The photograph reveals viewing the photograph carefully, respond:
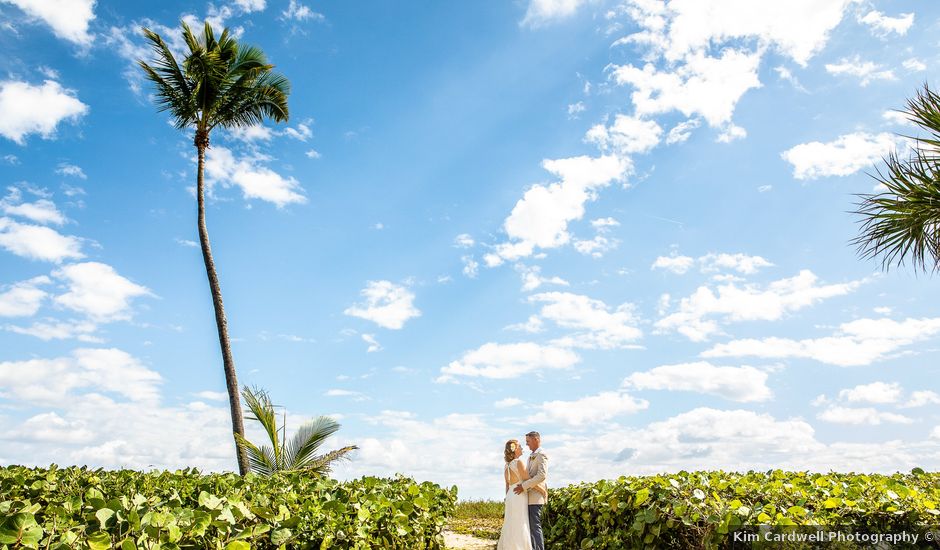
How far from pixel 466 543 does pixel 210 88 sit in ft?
39.6

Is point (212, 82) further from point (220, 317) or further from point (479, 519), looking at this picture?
point (479, 519)

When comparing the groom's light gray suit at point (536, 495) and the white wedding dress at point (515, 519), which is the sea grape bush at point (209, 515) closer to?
the white wedding dress at point (515, 519)

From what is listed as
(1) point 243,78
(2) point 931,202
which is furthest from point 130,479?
(2) point 931,202

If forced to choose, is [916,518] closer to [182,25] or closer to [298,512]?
[298,512]

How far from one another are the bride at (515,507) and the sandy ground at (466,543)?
2.71 metres

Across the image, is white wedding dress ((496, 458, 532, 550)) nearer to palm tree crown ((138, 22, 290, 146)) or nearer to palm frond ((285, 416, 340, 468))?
palm frond ((285, 416, 340, 468))

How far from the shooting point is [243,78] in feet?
51.4

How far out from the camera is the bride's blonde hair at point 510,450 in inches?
317

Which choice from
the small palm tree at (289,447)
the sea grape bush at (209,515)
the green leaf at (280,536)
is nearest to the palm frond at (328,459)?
the small palm tree at (289,447)

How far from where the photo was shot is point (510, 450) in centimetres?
806

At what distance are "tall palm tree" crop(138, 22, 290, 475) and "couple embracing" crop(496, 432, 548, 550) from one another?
334 inches

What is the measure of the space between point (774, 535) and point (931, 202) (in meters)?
7.86

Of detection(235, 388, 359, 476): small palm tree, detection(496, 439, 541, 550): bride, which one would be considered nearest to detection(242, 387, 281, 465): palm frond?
detection(235, 388, 359, 476): small palm tree

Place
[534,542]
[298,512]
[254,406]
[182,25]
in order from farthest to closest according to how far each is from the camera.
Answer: [182,25]
[254,406]
[534,542]
[298,512]
